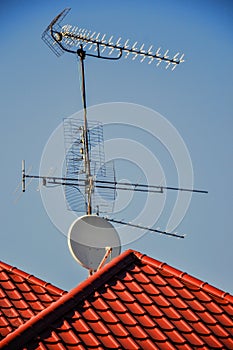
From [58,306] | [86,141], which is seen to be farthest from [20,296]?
[86,141]

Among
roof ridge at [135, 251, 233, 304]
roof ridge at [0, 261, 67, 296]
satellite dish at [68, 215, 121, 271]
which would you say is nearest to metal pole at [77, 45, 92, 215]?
satellite dish at [68, 215, 121, 271]

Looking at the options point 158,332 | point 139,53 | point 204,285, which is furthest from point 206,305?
point 139,53

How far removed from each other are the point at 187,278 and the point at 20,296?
71.1 inches

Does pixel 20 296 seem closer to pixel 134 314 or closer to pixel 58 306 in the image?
pixel 58 306

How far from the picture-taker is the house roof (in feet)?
24.3

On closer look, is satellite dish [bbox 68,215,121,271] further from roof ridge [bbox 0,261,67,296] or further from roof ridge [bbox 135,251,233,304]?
roof ridge [bbox 135,251,233,304]

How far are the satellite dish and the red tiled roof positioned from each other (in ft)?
→ 2.19

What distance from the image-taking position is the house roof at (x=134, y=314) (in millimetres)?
7406

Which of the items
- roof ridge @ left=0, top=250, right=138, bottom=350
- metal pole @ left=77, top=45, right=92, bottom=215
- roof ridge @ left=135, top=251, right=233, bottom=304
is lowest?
roof ridge @ left=0, top=250, right=138, bottom=350

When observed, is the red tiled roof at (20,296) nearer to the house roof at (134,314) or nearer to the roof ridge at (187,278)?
the house roof at (134,314)

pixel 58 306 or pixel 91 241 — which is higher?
pixel 91 241

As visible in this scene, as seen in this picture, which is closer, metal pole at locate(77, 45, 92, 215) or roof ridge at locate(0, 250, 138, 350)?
roof ridge at locate(0, 250, 138, 350)

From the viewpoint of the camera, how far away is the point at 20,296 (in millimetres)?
9141

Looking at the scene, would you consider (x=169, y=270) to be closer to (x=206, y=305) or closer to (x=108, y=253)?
(x=206, y=305)
